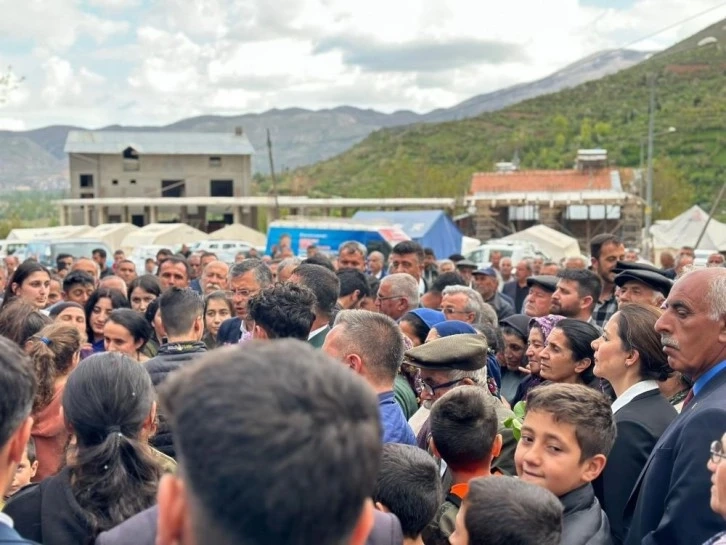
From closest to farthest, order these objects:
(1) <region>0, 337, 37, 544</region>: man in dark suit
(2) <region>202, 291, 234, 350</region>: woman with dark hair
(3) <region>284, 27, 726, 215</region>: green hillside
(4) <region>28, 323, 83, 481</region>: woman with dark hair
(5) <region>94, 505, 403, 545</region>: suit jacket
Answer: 1. (1) <region>0, 337, 37, 544</region>: man in dark suit
2. (5) <region>94, 505, 403, 545</region>: suit jacket
3. (4) <region>28, 323, 83, 481</region>: woman with dark hair
4. (2) <region>202, 291, 234, 350</region>: woman with dark hair
5. (3) <region>284, 27, 726, 215</region>: green hillside

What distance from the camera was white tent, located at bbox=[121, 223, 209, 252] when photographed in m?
31.8

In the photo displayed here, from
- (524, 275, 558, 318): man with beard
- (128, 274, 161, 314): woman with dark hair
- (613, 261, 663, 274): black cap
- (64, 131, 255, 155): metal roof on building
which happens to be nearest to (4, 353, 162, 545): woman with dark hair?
(613, 261, 663, 274): black cap

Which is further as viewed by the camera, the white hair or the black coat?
the white hair

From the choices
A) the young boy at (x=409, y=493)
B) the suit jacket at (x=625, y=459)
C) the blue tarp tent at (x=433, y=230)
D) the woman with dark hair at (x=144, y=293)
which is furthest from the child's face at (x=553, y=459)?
the blue tarp tent at (x=433, y=230)

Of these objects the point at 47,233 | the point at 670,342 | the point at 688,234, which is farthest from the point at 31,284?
the point at 47,233

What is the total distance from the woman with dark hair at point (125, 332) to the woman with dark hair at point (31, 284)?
5.66ft

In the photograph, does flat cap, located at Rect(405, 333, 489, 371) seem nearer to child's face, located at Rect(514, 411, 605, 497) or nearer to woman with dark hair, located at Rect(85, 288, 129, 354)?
child's face, located at Rect(514, 411, 605, 497)

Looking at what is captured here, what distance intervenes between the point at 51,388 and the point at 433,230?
19.8m

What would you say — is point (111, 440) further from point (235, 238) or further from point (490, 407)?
point (235, 238)

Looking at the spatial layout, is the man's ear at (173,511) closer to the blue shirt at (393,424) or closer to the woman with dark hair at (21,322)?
the blue shirt at (393,424)

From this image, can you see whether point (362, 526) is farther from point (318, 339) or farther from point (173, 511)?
point (318, 339)

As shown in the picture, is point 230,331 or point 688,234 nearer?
point 230,331

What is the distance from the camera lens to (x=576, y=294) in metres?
5.88

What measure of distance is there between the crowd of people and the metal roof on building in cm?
4971
